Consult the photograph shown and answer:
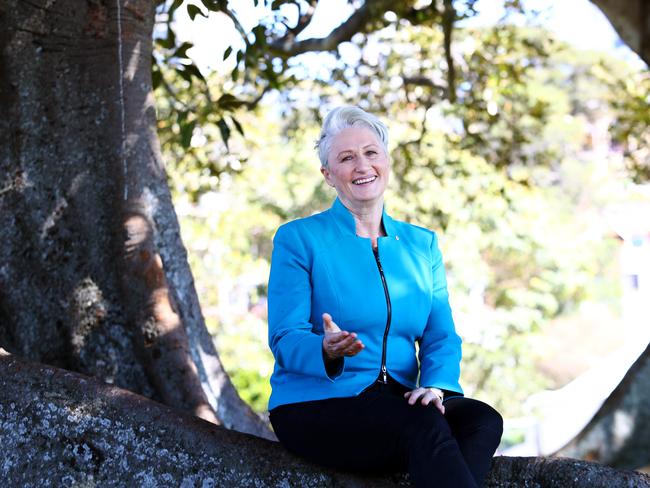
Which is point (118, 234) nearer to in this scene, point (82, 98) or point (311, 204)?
point (82, 98)

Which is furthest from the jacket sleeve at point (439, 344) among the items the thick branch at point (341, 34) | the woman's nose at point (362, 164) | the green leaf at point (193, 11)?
the thick branch at point (341, 34)

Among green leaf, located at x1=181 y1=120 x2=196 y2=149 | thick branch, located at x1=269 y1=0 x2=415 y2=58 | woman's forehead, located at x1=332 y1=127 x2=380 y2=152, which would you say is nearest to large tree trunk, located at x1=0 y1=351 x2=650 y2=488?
woman's forehead, located at x1=332 y1=127 x2=380 y2=152

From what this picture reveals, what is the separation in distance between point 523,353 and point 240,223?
6268 millimetres

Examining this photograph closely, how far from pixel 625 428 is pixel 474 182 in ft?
24.6

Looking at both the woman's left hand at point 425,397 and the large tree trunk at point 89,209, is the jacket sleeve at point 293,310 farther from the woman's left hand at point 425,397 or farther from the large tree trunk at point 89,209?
the large tree trunk at point 89,209

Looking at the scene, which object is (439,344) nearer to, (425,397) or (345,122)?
(425,397)

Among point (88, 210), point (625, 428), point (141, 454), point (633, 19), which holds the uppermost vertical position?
point (633, 19)

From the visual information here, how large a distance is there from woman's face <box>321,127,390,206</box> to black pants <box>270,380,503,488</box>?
585 mm

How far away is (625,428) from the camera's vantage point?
15.5 feet

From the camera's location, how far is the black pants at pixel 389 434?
235 cm

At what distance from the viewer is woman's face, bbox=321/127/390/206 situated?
2.85 meters

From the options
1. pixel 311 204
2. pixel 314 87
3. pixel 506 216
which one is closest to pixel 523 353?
pixel 506 216

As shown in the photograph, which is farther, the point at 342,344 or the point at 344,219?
the point at 344,219

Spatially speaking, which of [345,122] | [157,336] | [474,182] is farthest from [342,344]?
[474,182]
